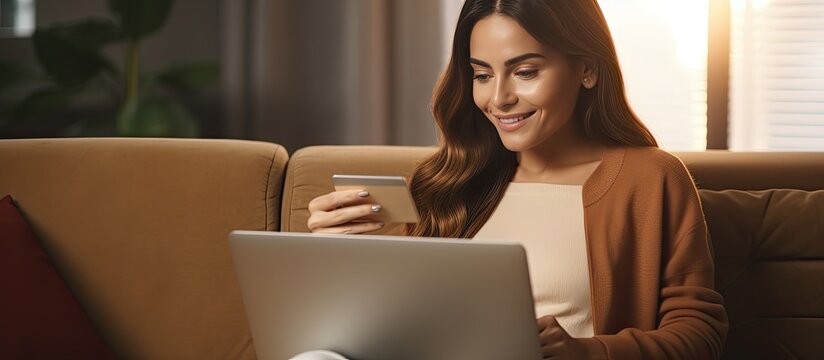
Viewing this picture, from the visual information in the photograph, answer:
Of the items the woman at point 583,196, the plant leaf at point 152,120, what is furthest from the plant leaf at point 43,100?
the woman at point 583,196

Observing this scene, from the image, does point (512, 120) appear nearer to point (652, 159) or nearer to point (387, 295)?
point (652, 159)

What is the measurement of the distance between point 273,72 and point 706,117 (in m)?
1.44

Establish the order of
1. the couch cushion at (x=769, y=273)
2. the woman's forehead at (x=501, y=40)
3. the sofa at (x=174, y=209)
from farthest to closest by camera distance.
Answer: the sofa at (x=174, y=209)
the couch cushion at (x=769, y=273)
the woman's forehead at (x=501, y=40)

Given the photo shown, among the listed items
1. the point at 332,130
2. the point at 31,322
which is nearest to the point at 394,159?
the point at 31,322

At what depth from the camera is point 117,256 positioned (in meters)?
1.92

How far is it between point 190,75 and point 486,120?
5.45ft

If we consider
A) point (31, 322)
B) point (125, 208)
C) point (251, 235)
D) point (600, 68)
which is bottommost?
point (31, 322)

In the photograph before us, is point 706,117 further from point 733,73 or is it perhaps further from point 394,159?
point 394,159

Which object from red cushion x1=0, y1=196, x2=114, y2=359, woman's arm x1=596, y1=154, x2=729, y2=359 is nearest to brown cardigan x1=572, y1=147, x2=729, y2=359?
woman's arm x1=596, y1=154, x2=729, y2=359

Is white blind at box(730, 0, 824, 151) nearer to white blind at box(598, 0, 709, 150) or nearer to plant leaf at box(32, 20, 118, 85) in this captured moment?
white blind at box(598, 0, 709, 150)

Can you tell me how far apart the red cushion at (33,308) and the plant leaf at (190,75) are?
1315 mm

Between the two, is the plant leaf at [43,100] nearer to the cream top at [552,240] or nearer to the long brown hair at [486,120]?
the long brown hair at [486,120]

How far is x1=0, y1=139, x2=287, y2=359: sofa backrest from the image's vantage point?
1.90 metres

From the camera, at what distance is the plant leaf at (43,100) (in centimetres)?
309
